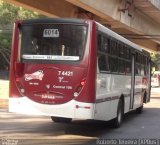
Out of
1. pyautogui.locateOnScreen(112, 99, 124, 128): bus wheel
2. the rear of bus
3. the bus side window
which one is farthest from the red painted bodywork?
pyautogui.locateOnScreen(112, 99, 124, 128): bus wheel

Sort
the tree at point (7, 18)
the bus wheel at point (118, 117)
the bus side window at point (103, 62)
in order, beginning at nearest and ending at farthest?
1. the bus side window at point (103, 62)
2. the bus wheel at point (118, 117)
3. the tree at point (7, 18)

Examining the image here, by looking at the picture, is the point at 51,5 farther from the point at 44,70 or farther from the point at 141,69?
the point at 44,70

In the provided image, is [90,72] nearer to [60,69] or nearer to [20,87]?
[60,69]

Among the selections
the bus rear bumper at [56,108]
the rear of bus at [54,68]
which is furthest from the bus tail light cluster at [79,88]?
the bus rear bumper at [56,108]

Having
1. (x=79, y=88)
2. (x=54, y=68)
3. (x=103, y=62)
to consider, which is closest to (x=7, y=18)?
(x=103, y=62)

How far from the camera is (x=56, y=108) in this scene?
12.1 meters

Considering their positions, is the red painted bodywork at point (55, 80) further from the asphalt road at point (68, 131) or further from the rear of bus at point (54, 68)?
the asphalt road at point (68, 131)

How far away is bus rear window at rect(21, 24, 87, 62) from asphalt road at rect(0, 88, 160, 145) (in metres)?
2.05

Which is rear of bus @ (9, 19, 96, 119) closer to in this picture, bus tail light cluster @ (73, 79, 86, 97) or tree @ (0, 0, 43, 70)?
bus tail light cluster @ (73, 79, 86, 97)

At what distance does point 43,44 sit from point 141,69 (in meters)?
8.38

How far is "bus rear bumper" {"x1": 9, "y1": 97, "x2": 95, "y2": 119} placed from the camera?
468 inches

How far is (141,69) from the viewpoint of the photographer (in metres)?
20.1

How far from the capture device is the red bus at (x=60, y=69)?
39.5 ft

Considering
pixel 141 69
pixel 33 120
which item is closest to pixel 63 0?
pixel 141 69
